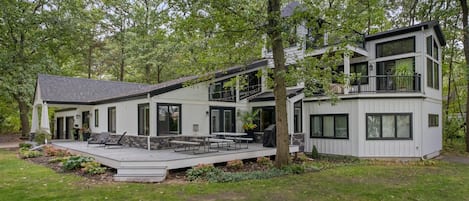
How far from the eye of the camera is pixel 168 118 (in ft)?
43.2

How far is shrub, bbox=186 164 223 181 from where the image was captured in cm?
895

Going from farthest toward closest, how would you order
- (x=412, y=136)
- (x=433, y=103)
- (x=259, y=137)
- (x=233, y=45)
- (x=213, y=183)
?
(x=259, y=137) < (x=433, y=103) < (x=412, y=136) < (x=233, y=45) < (x=213, y=183)

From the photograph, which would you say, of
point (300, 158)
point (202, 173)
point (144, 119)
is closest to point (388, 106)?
point (300, 158)

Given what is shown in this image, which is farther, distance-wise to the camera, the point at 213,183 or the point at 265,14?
the point at 265,14

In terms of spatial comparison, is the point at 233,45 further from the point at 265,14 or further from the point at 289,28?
the point at 289,28

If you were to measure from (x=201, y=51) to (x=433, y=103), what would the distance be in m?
11.1

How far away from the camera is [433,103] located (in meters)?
14.6

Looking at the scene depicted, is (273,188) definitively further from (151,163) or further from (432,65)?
(432,65)

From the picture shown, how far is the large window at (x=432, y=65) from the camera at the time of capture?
14.0m

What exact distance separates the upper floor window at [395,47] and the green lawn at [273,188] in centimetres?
593

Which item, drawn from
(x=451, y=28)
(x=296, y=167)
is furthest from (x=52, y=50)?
(x=451, y=28)

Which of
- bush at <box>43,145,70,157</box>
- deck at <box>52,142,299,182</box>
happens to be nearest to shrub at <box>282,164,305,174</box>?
deck at <box>52,142,299,182</box>

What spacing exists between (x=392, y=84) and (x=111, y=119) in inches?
546

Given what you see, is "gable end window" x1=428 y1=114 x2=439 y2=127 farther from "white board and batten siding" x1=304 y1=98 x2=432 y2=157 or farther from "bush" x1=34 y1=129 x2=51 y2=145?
"bush" x1=34 y1=129 x2=51 y2=145
